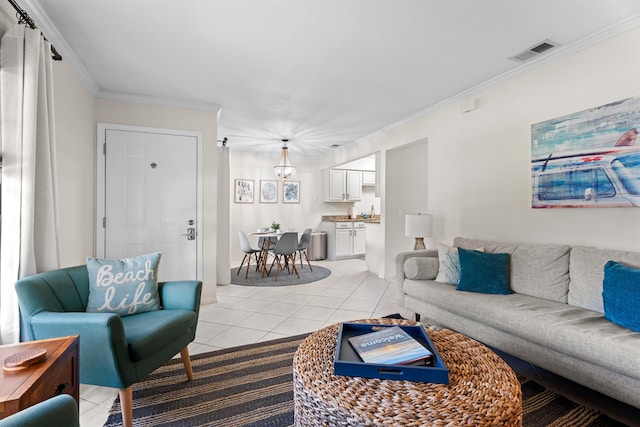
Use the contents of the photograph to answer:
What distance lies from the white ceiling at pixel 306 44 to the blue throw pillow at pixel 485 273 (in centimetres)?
175

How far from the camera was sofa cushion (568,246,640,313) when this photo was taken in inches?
79.5

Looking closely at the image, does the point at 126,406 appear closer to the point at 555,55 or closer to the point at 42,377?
the point at 42,377

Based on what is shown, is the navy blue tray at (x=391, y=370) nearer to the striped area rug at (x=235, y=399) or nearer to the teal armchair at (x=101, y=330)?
the striped area rug at (x=235, y=399)

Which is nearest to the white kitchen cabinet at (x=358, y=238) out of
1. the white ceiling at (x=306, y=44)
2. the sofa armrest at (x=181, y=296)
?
the white ceiling at (x=306, y=44)

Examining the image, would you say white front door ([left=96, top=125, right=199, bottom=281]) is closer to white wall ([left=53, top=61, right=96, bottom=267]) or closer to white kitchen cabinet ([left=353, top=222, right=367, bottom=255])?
white wall ([left=53, top=61, right=96, bottom=267])

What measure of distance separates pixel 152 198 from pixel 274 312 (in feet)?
6.37

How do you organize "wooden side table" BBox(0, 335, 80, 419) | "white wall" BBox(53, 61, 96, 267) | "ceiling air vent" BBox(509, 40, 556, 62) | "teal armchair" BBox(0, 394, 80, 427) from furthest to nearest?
"white wall" BBox(53, 61, 96, 267), "ceiling air vent" BBox(509, 40, 556, 62), "wooden side table" BBox(0, 335, 80, 419), "teal armchair" BBox(0, 394, 80, 427)

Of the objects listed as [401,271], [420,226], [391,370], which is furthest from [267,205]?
[391,370]

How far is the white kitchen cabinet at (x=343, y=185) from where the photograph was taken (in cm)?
737

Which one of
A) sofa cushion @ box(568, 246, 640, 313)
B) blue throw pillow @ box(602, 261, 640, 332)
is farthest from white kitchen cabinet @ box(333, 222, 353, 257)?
blue throw pillow @ box(602, 261, 640, 332)

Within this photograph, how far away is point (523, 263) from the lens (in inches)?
99.8

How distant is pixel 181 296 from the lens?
6.99ft

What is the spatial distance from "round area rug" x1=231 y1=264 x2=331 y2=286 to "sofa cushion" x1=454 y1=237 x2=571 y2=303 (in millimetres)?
3138

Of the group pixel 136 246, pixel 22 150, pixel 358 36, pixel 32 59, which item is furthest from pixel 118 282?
pixel 358 36
